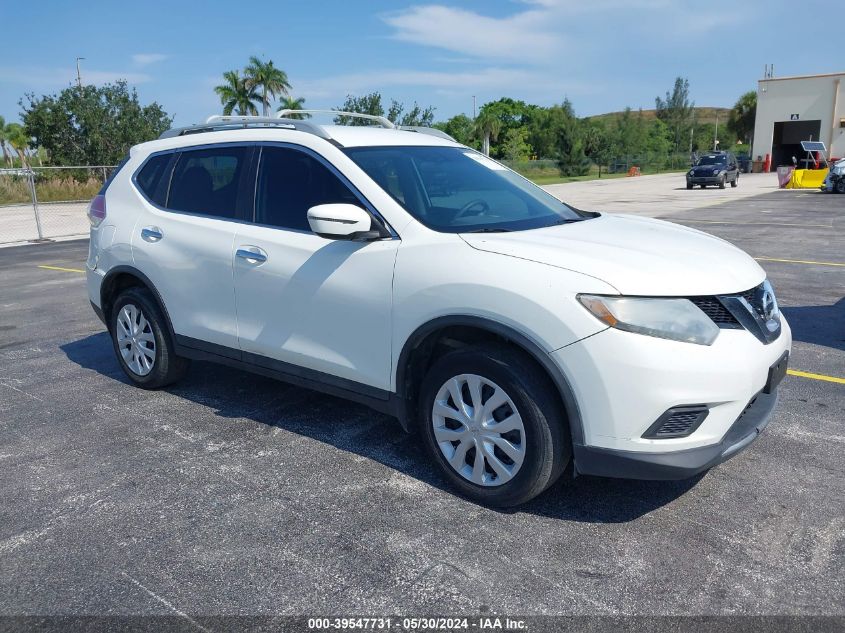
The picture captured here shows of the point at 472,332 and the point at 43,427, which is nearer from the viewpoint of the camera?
the point at 472,332

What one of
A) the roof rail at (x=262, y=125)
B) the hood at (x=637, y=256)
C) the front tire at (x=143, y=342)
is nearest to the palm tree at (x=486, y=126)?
the roof rail at (x=262, y=125)

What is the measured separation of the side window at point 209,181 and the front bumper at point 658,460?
262cm

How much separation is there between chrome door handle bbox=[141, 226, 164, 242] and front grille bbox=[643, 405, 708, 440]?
343 cm

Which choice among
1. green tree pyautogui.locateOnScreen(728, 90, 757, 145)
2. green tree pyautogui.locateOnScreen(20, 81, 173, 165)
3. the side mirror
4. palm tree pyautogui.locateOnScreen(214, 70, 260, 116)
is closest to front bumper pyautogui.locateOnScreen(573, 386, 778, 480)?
the side mirror

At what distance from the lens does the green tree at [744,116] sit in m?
85.2

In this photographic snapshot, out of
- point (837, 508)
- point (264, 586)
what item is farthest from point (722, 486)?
point (264, 586)

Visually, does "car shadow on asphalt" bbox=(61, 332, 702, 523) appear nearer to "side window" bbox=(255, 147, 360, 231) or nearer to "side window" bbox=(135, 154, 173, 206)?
"side window" bbox=(255, 147, 360, 231)

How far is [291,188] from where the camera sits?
13.7ft

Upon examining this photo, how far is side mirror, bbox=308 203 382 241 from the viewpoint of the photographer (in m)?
3.51

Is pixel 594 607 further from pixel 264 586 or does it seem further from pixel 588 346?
pixel 264 586

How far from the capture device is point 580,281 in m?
3.00

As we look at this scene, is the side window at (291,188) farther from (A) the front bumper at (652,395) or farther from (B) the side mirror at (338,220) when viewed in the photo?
(A) the front bumper at (652,395)

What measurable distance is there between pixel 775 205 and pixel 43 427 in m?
24.6

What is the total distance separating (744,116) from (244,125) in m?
94.5
